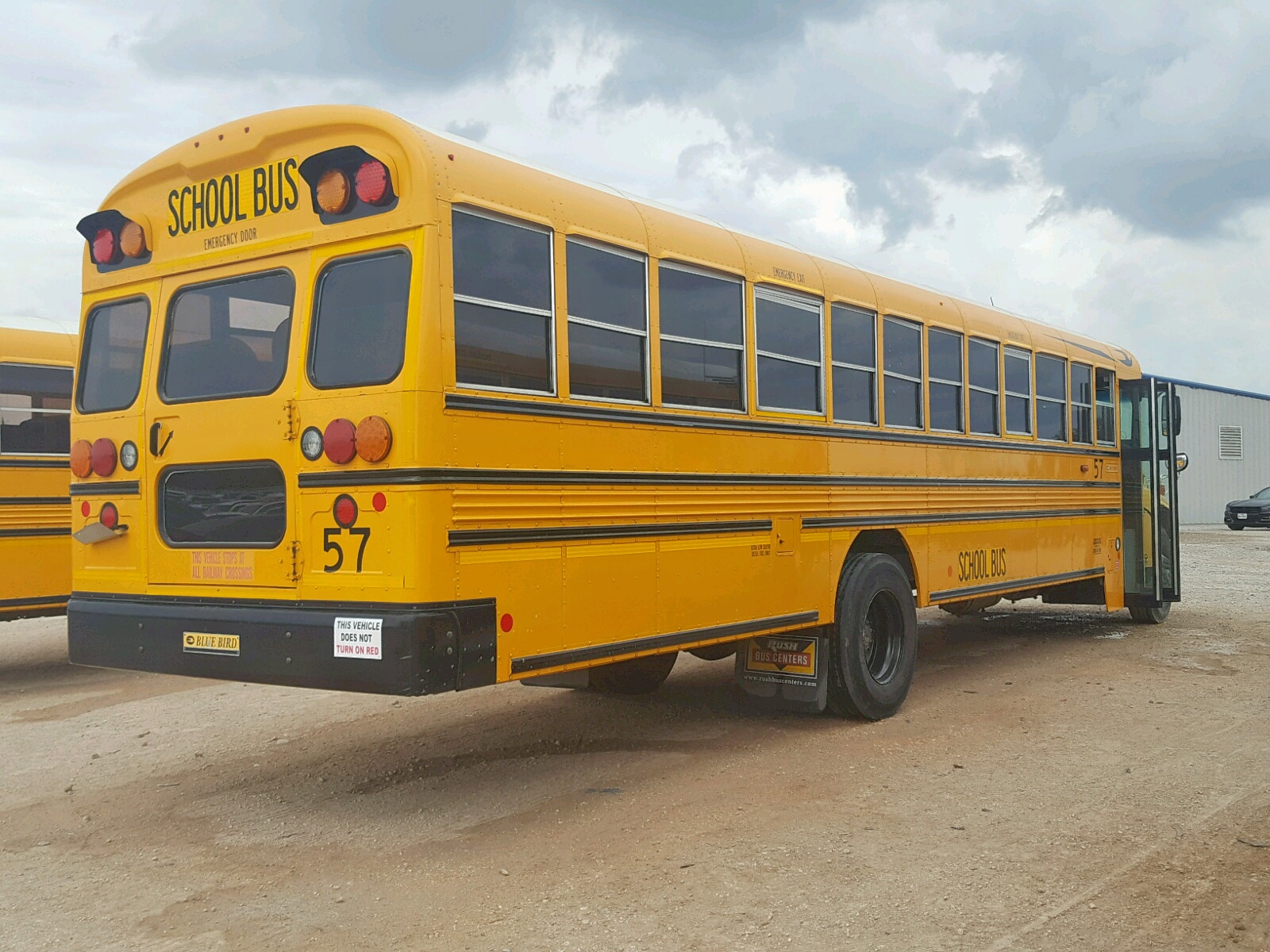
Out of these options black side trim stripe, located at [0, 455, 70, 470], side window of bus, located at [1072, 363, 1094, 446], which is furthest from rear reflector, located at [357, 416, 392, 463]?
side window of bus, located at [1072, 363, 1094, 446]

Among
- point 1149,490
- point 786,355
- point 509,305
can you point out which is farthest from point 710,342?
point 1149,490

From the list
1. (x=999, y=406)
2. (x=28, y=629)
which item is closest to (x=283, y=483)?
(x=999, y=406)

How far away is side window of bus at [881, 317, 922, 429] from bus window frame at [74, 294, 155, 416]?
13.6 ft

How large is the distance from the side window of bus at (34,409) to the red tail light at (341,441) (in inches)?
188

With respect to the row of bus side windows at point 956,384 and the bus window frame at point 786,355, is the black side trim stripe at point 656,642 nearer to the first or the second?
the bus window frame at point 786,355

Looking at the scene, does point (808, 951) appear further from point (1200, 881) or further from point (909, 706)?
point (909, 706)

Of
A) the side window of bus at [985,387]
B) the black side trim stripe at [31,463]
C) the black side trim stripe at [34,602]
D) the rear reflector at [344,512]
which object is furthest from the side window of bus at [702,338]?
the black side trim stripe at [31,463]

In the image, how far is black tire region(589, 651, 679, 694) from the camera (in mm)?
7574

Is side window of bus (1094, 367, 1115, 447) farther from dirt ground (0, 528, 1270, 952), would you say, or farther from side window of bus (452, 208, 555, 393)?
side window of bus (452, 208, 555, 393)

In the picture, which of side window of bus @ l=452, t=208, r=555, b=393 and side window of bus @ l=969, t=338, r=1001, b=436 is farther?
side window of bus @ l=969, t=338, r=1001, b=436

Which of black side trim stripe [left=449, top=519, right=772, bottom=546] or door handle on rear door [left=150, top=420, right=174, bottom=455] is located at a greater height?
door handle on rear door [left=150, top=420, right=174, bottom=455]

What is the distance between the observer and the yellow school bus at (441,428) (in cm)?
449

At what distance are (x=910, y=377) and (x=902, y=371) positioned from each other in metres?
0.08

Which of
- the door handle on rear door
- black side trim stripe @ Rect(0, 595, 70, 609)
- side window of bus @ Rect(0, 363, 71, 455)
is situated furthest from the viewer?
side window of bus @ Rect(0, 363, 71, 455)
